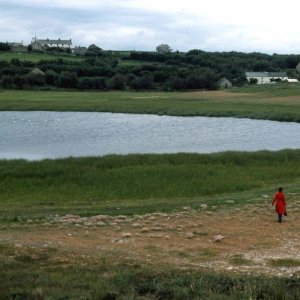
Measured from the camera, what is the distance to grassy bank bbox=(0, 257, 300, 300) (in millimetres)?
9891

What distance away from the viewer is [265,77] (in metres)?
146

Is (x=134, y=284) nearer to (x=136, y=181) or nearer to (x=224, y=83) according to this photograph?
(x=136, y=181)

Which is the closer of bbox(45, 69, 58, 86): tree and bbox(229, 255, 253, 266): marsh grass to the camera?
bbox(229, 255, 253, 266): marsh grass

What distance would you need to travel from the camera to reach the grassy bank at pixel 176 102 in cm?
7512

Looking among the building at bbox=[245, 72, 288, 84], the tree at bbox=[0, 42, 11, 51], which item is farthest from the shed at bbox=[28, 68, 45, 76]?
the building at bbox=[245, 72, 288, 84]

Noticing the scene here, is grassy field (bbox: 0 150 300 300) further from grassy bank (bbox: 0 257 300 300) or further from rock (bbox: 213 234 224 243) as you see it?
rock (bbox: 213 234 224 243)

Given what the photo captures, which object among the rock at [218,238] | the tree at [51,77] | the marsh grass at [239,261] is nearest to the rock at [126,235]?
the rock at [218,238]

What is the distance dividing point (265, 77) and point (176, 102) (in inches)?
2440

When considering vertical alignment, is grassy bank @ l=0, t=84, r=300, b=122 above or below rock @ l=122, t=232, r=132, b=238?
above

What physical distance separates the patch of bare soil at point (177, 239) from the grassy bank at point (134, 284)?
48.7 inches

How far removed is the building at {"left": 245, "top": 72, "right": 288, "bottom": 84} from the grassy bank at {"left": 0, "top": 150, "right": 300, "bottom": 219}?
4308 inches

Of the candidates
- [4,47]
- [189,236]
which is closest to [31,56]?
[4,47]

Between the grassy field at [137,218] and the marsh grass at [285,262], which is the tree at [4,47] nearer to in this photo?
the grassy field at [137,218]

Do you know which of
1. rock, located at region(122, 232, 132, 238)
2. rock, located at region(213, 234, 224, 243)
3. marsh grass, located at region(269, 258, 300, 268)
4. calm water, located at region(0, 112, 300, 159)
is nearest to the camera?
marsh grass, located at region(269, 258, 300, 268)
